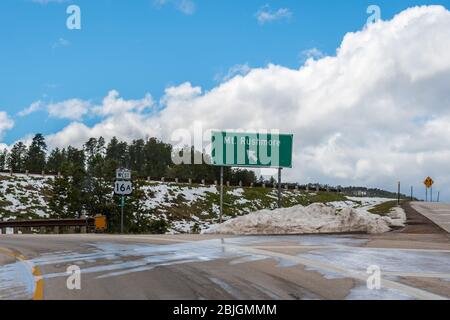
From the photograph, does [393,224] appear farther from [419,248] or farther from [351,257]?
[351,257]

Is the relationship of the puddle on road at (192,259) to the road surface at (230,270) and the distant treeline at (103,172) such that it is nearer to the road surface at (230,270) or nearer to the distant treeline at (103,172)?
the road surface at (230,270)

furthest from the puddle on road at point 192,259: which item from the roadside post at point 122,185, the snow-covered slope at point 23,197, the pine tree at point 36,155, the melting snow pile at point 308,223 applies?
the pine tree at point 36,155

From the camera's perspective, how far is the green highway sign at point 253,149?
1340 inches

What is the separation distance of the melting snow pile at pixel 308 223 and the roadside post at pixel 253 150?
589cm

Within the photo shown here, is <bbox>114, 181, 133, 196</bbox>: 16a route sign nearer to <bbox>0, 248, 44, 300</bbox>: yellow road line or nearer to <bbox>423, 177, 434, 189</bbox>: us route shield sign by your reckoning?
<bbox>0, 248, 44, 300</bbox>: yellow road line

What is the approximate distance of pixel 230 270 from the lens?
1234 cm

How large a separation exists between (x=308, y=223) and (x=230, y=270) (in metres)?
14.8

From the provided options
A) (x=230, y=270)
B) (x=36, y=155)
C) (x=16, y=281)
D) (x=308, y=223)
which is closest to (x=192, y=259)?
(x=230, y=270)

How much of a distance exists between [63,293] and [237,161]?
25938 mm

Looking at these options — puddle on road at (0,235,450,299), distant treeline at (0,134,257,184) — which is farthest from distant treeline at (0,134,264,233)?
puddle on road at (0,235,450,299)

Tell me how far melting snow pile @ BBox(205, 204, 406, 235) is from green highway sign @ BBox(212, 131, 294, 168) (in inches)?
243

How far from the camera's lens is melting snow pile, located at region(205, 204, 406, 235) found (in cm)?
2580

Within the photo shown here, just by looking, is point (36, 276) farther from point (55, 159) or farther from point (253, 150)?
point (55, 159)
